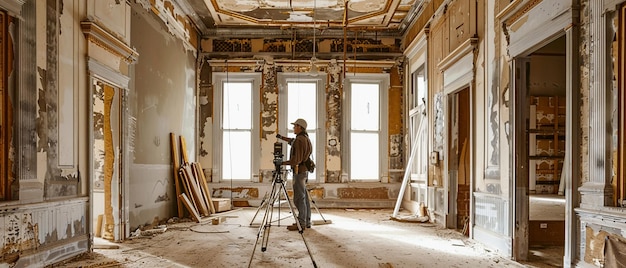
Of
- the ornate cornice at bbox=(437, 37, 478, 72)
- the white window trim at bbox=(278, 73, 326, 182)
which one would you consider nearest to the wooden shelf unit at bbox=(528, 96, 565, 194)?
the ornate cornice at bbox=(437, 37, 478, 72)

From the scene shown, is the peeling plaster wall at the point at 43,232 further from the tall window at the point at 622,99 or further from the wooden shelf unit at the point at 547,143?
the wooden shelf unit at the point at 547,143

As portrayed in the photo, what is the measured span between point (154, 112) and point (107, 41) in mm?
1816

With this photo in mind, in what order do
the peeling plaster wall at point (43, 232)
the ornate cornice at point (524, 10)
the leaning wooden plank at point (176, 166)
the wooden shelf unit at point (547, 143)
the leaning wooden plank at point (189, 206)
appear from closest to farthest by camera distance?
the peeling plaster wall at point (43, 232) → the ornate cornice at point (524, 10) → the wooden shelf unit at point (547, 143) → the leaning wooden plank at point (189, 206) → the leaning wooden plank at point (176, 166)

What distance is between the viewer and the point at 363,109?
9.68 metres

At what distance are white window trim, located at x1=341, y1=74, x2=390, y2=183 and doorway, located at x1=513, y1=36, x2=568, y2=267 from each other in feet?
10.3

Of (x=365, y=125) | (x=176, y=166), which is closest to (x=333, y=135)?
(x=365, y=125)

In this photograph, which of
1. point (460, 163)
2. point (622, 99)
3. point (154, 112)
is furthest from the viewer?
point (154, 112)

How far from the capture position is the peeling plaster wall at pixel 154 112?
6074 mm

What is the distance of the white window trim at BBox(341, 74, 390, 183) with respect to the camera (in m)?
9.55

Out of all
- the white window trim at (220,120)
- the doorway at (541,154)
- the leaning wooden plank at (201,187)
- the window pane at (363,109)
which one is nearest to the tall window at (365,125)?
the window pane at (363,109)

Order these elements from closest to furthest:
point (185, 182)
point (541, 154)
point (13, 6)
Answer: point (13, 6) → point (541, 154) → point (185, 182)

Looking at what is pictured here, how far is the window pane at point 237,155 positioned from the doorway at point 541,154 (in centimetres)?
556

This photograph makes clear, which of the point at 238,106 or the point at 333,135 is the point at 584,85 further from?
the point at 238,106

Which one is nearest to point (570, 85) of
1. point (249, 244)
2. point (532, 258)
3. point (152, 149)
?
point (532, 258)
